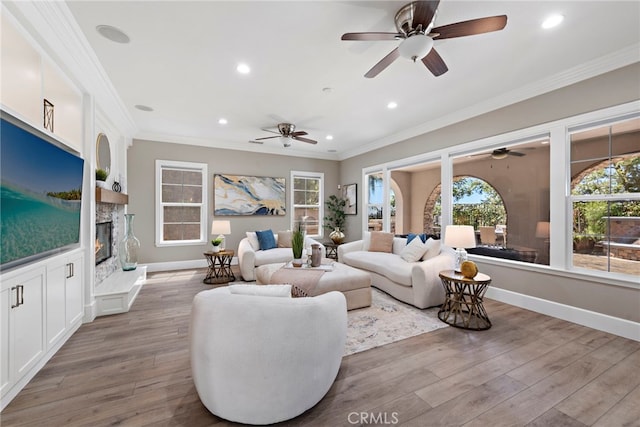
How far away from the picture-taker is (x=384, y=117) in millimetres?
4586

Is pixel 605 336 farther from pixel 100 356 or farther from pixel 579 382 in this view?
pixel 100 356

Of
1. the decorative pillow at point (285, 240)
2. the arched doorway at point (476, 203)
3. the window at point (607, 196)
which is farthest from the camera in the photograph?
the decorative pillow at point (285, 240)

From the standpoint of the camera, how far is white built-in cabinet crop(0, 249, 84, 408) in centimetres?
172

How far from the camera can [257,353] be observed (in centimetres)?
144

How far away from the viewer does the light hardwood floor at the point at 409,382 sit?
163 cm

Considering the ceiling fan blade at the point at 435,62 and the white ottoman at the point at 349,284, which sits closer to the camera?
the ceiling fan blade at the point at 435,62

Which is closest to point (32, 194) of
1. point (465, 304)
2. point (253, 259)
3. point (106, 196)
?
point (106, 196)

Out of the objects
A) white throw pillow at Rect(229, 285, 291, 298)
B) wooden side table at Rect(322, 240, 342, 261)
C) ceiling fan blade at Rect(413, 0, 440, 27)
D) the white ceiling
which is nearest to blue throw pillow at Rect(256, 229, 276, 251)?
wooden side table at Rect(322, 240, 342, 261)

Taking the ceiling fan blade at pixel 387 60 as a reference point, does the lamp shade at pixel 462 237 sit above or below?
below

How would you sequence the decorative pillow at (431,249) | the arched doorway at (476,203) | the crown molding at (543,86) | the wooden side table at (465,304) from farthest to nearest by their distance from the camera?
the arched doorway at (476,203)
the decorative pillow at (431,249)
the wooden side table at (465,304)
the crown molding at (543,86)

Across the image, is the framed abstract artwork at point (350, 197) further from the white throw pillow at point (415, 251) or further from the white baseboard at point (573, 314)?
the white baseboard at point (573, 314)

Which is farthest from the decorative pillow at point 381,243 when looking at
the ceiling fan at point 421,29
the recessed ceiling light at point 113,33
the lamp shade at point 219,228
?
the recessed ceiling light at point 113,33

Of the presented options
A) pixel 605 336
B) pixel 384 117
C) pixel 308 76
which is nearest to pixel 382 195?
pixel 384 117

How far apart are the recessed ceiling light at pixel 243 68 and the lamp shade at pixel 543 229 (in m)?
4.12
